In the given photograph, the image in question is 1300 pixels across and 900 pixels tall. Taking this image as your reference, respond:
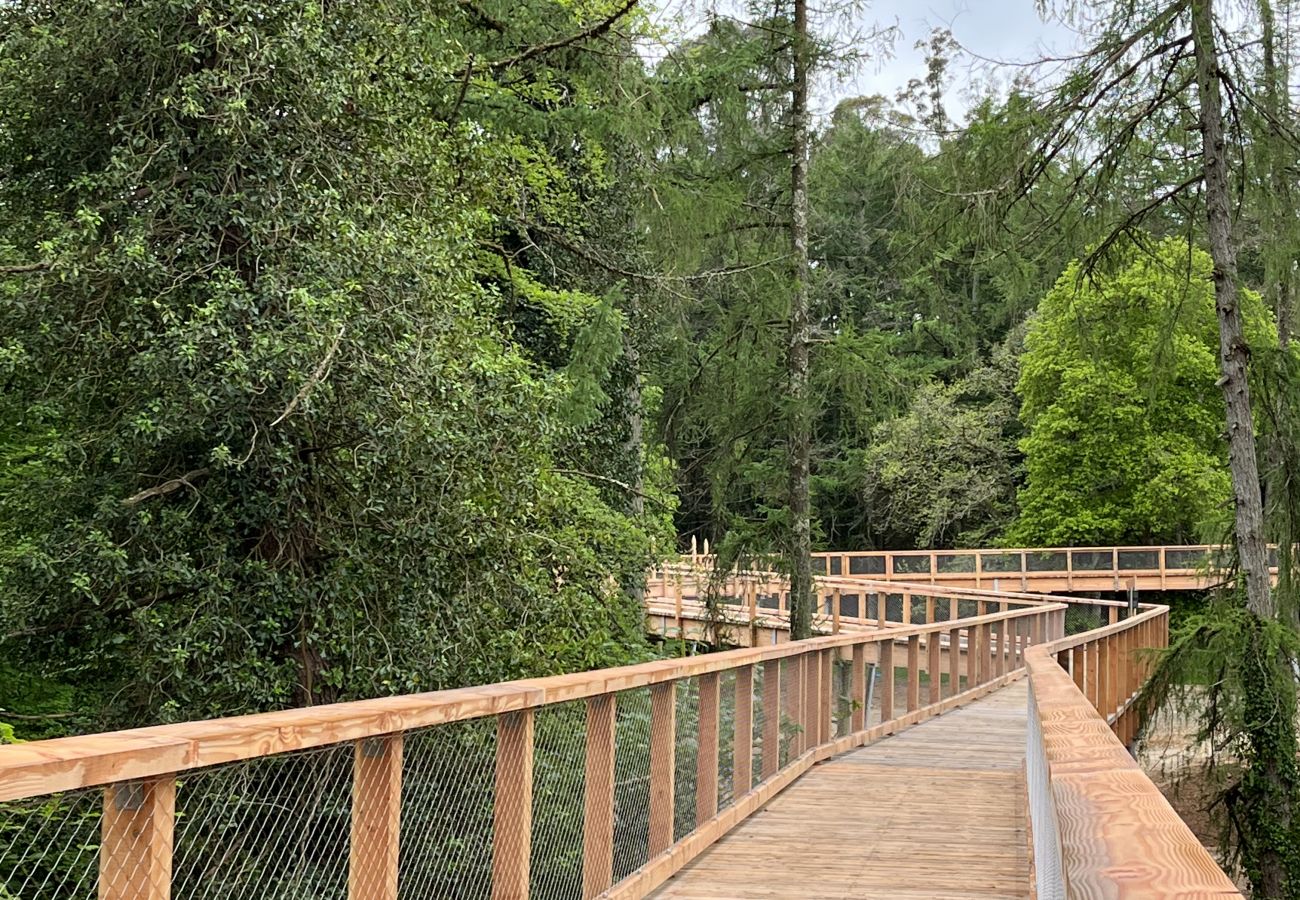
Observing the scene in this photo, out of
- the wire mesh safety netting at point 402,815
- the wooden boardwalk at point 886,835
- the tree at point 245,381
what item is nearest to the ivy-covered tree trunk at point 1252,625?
the wooden boardwalk at point 886,835

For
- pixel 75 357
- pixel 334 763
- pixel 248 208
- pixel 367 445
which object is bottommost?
pixel 334 763

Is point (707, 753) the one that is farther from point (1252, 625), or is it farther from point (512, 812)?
point (1252, 625)

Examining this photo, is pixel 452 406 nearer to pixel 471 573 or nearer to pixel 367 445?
pixel 367 445

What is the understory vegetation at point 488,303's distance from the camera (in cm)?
783

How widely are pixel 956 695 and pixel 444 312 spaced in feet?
31.2

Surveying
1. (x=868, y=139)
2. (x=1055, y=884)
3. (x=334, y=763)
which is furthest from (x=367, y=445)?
(x=868, y=139)

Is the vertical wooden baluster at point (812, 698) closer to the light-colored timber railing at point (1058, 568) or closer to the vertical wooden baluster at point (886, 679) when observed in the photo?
the vertical wooden baluster at point (886, 679)

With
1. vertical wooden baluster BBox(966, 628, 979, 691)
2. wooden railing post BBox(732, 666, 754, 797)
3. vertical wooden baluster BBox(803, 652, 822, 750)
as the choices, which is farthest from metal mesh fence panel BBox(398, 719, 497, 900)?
vertical wooden baluster BBox(966, 628, 979, 691)

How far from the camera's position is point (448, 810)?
4.41 metres

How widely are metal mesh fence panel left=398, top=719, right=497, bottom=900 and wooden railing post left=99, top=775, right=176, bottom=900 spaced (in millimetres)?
1376

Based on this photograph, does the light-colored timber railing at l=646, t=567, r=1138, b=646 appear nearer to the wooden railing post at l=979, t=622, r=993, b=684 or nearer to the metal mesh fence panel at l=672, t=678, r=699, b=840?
the wooden railing post at l=979, t=622, r=993, b=684

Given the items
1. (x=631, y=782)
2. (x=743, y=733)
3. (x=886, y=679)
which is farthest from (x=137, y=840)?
(x=886, y=679)

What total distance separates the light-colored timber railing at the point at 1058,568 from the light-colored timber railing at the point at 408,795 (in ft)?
88.9

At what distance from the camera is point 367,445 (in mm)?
8078
